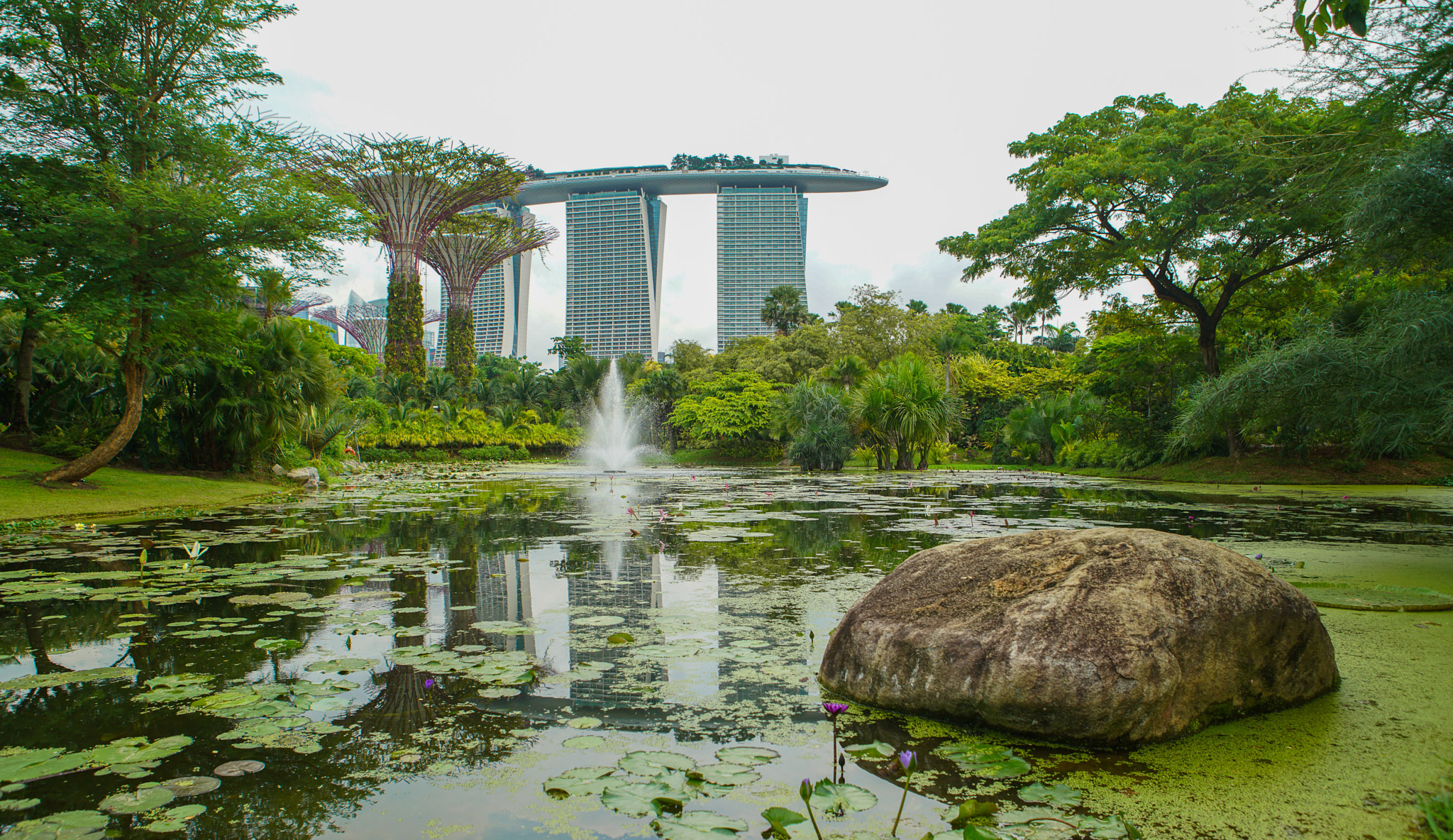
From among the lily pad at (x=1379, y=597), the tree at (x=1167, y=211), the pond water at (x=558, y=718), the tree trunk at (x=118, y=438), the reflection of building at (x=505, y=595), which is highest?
the tree at (x=1167, y=211)

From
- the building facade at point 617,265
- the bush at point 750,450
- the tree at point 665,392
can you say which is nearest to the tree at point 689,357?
the tree at point 665,392

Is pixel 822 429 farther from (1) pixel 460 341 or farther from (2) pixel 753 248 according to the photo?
(2) pixel 753 248

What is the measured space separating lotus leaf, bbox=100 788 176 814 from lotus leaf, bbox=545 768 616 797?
952mm

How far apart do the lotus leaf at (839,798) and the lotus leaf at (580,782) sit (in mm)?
562

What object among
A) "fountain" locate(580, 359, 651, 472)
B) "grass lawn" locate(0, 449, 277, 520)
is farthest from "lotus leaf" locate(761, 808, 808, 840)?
"fountain" locate(580, 359, 651, 472)

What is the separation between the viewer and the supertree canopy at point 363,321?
64.9 meters

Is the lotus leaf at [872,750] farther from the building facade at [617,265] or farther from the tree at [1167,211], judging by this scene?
the building facade at [617,265]

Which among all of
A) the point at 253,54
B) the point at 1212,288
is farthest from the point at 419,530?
the point at 1212,288

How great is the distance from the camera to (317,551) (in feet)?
20.9

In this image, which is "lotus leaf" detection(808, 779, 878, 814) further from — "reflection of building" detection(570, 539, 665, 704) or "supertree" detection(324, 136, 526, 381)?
"supertree" detection(324, 136, 526, 381)

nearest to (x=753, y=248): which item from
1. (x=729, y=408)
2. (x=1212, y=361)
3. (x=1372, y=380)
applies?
(x=729, y=408)

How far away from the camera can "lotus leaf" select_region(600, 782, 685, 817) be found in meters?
1.86

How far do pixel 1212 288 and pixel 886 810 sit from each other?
20931 millimetres

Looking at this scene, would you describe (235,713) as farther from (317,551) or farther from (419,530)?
(419,530)
